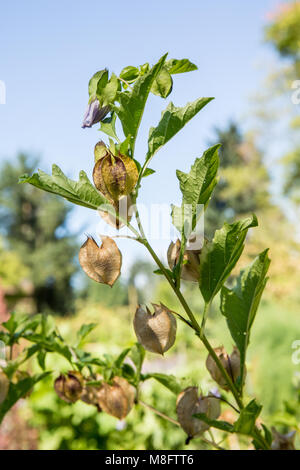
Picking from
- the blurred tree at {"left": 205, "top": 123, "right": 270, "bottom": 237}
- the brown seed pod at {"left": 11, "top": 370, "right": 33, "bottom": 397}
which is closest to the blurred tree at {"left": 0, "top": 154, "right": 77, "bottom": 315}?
the blurred tree at {"left": 205, "top": 123, "right": 270, "bottom": 237}

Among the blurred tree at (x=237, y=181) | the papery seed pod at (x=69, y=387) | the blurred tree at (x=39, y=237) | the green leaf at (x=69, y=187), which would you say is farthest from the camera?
the blurred tree at (x=39, y=237)

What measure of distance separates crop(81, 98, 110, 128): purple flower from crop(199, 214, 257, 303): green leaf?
10 cm

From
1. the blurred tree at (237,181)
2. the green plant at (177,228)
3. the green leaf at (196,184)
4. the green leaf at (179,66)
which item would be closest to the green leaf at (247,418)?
the green plant at (177,228)

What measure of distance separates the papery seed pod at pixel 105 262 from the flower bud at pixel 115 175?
0.11ft

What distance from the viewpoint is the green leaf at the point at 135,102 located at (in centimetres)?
25

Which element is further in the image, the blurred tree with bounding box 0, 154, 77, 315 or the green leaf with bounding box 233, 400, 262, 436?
the blurred tree with bounding box 0, 154, 77, 315

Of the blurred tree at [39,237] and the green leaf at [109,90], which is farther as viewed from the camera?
the blurred tree at [39,237]

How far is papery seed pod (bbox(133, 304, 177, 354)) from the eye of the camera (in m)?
0.28

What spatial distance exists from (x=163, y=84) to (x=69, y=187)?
91 millimetres

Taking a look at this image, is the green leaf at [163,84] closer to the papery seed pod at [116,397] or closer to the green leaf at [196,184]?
the green leaf at [196,184]

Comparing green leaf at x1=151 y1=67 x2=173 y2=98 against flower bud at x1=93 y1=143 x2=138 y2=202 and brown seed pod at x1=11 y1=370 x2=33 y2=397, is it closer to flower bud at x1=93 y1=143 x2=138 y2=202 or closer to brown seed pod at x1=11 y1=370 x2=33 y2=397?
flower bud at x1=93 y1=143 x2=138 y2=202

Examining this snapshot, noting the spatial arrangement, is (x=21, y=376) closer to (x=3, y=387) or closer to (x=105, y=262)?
(x=3, y=387)

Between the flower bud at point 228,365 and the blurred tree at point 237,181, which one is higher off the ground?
the blurred tree at point 237,181

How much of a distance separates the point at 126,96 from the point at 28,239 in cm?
1244
